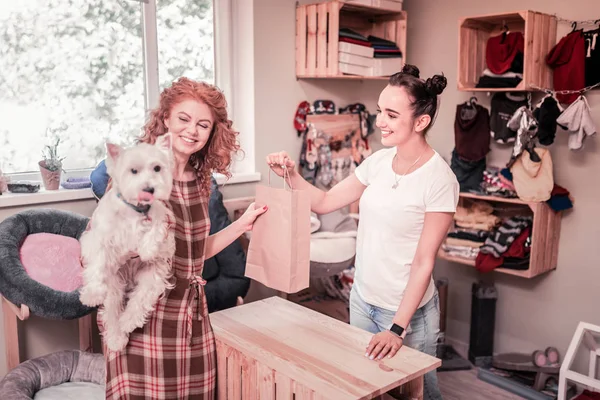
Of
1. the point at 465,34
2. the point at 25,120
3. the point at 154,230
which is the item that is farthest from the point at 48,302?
the point at 465,34

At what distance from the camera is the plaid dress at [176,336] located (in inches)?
57.6

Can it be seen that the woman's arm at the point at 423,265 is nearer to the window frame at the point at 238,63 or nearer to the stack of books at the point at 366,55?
the window frame at the point at 238,63

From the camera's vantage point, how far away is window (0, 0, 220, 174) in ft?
9.25

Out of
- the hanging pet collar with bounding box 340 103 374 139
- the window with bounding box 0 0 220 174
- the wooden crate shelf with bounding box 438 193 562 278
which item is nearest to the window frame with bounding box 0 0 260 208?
the window with bounding box 0 0 220 174

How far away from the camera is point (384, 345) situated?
1.64 metres

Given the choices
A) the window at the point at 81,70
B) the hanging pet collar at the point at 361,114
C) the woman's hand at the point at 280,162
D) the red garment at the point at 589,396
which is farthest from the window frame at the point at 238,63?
the red garment at the point at 589,396

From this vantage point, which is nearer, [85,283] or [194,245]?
[85,283]

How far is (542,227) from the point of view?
325cm

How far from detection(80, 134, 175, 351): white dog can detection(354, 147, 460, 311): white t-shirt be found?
2.52 ft

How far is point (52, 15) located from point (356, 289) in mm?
2082

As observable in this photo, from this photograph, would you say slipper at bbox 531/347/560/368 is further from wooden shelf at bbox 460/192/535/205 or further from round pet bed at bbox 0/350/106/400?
round pet bed at bbox 0/350/106/400

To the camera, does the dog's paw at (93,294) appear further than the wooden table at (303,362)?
No

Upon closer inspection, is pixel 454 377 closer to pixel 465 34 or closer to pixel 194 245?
pixel 465 34

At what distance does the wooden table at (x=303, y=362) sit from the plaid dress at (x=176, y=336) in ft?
0.50
